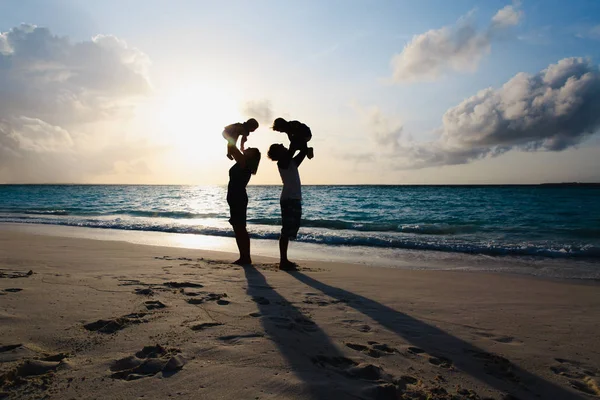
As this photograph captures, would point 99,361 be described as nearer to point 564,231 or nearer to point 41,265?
point 41,265

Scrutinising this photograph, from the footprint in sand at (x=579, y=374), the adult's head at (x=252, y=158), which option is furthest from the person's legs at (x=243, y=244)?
the footprint in sand at (x=579, y=374)

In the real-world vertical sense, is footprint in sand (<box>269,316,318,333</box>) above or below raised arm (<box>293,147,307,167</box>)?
below

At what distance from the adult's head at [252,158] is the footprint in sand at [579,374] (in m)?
4.63

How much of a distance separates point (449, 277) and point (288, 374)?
14.7 ft

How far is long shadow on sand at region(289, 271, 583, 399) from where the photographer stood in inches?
83.1

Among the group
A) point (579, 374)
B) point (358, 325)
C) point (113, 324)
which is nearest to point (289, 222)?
point (358, 325)

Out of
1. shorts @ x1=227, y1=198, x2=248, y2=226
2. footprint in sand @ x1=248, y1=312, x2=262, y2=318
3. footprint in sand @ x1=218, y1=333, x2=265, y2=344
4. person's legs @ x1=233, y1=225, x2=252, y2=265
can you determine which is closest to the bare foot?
person's legs @ x1=233, y1=225, x2=252, y2=265

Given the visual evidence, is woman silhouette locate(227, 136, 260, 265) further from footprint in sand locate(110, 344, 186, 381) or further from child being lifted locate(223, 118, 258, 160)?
footprint in sand locate(110, 344, 186, 381)

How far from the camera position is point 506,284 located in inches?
210

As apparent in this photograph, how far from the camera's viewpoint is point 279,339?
2584 millimetres

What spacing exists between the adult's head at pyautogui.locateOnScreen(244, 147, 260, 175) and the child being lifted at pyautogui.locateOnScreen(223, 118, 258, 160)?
262 millimetres

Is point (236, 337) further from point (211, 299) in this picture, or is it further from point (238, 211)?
point (238, 211)

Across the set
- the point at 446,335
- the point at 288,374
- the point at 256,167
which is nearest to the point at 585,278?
the point at 446,335

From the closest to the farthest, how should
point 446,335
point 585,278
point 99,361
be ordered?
point 99,361, point 446,335, point 585,278
